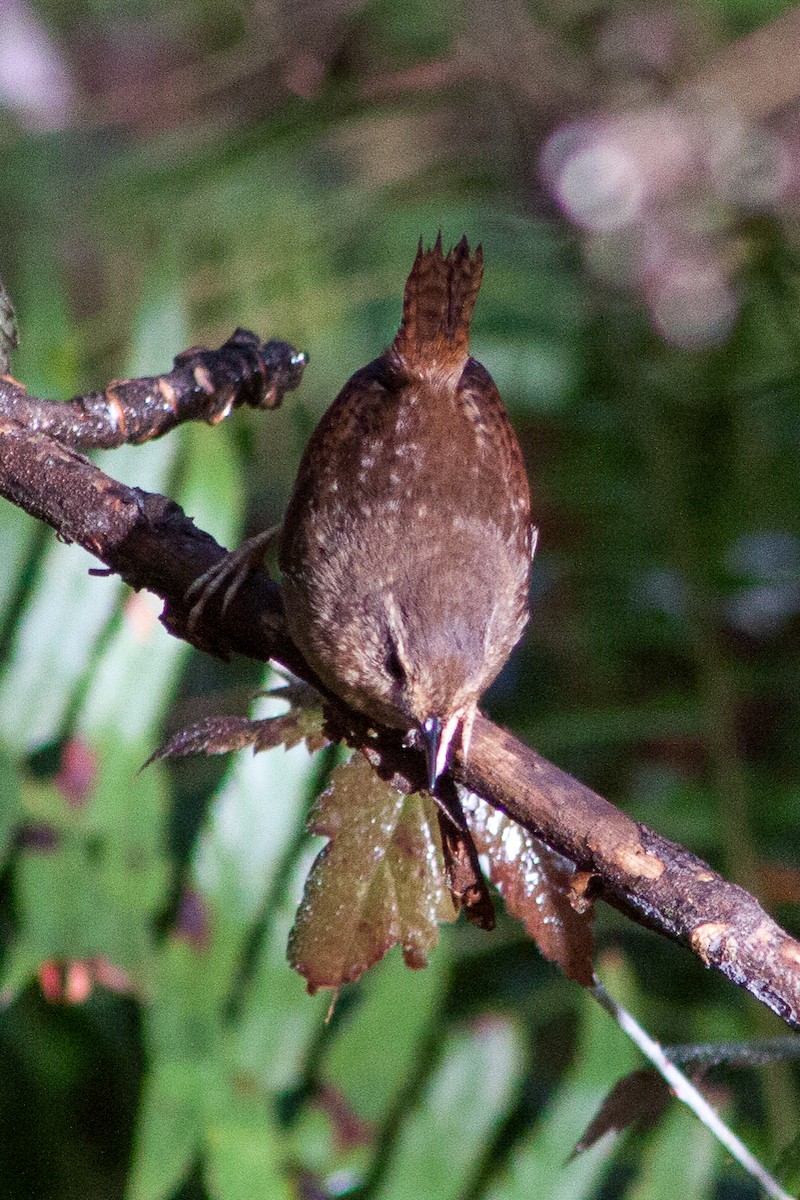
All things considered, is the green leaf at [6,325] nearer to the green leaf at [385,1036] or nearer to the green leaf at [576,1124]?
the green leaf at [385,1036]

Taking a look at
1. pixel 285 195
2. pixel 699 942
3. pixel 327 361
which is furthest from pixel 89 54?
pixel 699 942

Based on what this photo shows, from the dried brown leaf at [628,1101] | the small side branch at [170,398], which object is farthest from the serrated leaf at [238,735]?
the dried brown leaf at [628,1101]

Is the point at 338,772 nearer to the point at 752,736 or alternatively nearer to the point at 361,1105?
the point at 361,1105

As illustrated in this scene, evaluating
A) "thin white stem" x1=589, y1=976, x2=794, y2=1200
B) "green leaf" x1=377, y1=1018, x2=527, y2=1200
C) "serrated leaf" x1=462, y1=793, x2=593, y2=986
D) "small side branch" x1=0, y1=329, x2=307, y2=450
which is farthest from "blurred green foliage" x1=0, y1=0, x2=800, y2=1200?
"small side branch" x1=0, y1=329, x2=307, y2=450

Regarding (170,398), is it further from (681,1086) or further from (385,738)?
(681,1086)

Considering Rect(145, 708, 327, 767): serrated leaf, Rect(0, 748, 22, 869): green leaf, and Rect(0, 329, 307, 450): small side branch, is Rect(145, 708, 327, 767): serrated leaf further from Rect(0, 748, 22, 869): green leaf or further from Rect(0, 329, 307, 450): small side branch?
Rect(0, 748, 22, 869): green leaf

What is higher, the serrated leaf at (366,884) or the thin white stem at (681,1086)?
the serrated leaf at (366,884)
